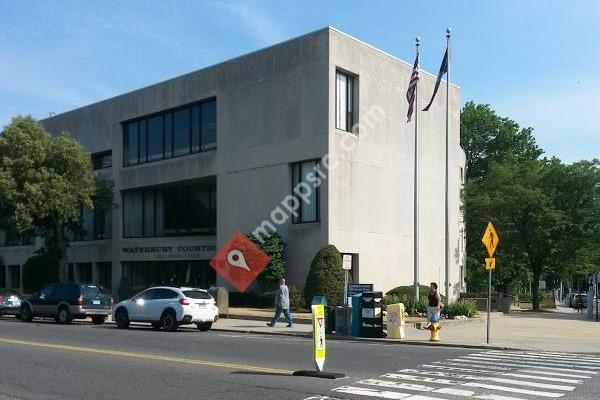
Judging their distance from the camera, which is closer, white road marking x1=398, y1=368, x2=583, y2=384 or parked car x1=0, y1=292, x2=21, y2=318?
white road marking x1=398, y1=368, x2=583, y2=384

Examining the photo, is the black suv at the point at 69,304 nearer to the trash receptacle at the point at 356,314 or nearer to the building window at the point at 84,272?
the trash receptacle at the point at 356,314

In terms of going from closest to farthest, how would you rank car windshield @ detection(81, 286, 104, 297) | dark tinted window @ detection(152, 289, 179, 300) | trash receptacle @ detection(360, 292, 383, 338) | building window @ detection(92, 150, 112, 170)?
trash receptacle @ detection(360, 292, 383, 338), dark tinted window @ detection(152, 289, 179, 300), car windshield @ detection(81, 286, 104, 297), building window @ detection(92, 150, 112, 170)

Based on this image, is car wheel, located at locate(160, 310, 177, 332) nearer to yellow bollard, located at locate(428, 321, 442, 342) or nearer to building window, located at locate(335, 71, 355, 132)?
yellow bollard, located at locate(428, 321, 442, 342)

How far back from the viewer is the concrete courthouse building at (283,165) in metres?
33.2

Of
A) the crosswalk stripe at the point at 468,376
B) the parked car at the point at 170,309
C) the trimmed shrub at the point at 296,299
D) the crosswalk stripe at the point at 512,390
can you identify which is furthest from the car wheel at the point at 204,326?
the crosswalk stripe at the point at 512,390

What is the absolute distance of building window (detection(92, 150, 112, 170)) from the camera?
1844 inches

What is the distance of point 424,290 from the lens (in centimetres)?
3344

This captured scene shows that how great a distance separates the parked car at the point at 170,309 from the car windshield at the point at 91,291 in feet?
9.71

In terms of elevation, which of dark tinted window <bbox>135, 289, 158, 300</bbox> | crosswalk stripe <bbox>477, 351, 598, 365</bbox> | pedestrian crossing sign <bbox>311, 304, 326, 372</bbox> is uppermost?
pedestrian crossing sign <bbox>311, 304, 326, 372</bbox>

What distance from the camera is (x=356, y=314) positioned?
21.6 meters

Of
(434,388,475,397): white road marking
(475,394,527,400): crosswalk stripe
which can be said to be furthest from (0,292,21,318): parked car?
(475,394,527,400): crosswalk stripe

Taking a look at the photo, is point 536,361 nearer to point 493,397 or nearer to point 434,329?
point 434,329

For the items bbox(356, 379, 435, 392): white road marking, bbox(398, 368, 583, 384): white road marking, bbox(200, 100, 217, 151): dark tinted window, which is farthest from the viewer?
bbox(200, 100, 217, 151): dark tinted window

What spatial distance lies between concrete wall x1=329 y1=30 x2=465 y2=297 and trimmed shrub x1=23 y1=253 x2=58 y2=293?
21776 millimetres
